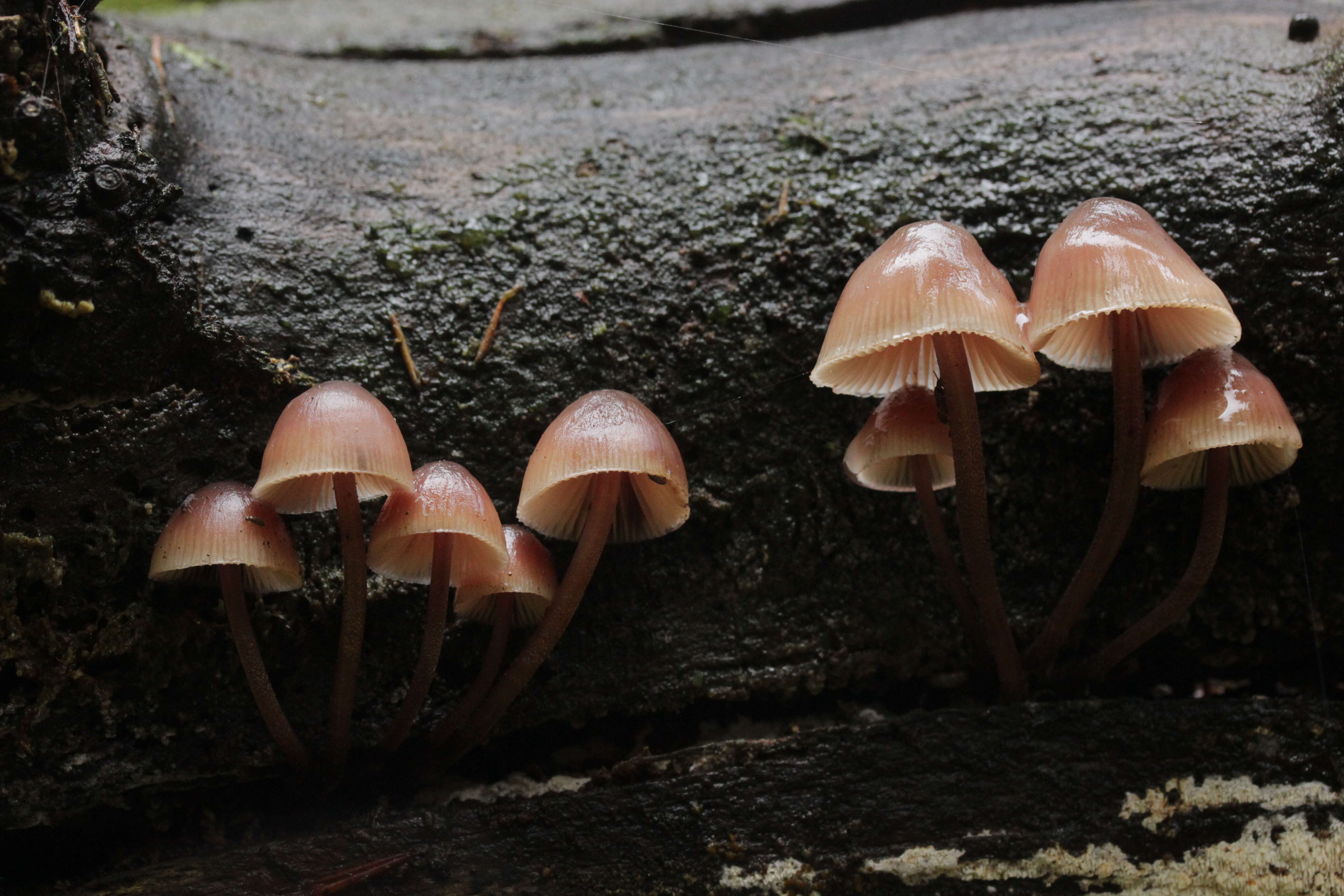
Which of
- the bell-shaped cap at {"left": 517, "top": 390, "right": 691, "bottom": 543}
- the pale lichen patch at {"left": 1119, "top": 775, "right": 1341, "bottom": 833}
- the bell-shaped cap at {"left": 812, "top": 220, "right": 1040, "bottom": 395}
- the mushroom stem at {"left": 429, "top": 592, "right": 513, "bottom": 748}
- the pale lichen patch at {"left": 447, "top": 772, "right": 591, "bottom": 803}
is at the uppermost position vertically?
the bell-shaped cap at {"left": 812, "top": 220, "right": 1040, "bottom": 395}

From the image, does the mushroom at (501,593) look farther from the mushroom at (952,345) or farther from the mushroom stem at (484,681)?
the mushroom at (952,345)

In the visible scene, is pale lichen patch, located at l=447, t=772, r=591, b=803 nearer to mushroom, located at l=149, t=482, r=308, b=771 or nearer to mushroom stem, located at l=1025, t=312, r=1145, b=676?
mushroom, located at l=149, t=482, r=308, b=771

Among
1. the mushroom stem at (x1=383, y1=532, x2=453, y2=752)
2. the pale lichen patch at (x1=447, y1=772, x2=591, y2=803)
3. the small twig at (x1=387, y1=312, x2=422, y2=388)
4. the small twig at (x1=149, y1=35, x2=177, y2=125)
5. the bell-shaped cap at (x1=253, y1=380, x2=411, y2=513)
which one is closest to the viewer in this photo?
the bell-shaped cap at (x1=253, y1=380, x2=411, y2=513)

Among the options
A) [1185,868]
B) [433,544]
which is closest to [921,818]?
[1185,868]

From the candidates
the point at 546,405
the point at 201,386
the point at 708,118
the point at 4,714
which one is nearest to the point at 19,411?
the point at 201,386

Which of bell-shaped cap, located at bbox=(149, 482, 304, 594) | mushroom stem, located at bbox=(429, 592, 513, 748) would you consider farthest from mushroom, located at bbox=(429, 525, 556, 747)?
bell-shaped cap, located at bbox=(149, 482, 304, 594)

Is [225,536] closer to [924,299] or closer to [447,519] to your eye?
[447,519]

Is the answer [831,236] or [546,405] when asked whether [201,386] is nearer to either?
[546,405]
